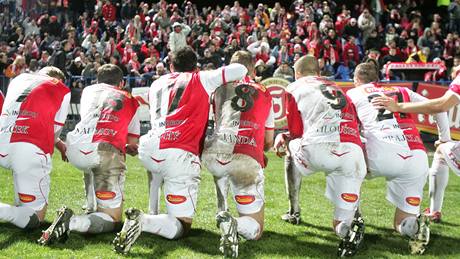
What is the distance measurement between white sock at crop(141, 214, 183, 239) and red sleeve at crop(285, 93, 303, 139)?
1609mm

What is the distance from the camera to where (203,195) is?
31.5 feet

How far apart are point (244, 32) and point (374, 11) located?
6327mm

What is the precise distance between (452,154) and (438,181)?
0.63 meters

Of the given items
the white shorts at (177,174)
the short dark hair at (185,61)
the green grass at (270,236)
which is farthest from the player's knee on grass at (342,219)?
the short dark hair at (185,61)

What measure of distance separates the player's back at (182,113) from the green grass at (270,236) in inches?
40.9

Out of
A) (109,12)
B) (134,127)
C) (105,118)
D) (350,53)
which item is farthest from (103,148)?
(109,12)

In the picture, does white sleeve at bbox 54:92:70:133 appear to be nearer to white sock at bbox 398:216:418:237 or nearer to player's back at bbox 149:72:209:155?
player's back at bbox 149:72:209:155

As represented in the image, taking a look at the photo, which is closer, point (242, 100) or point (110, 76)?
point (242, 100)

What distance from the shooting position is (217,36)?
866 inches

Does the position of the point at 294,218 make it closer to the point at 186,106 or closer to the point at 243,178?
the point at 243,178

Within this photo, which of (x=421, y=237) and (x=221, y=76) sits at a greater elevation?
(x=221, y=76)

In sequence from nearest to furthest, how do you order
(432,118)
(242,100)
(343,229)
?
(343,229) → (242,100) → (432,118)

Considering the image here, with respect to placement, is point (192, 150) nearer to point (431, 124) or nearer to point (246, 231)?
point (246, 231)

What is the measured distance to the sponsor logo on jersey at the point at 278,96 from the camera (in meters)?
15.6
